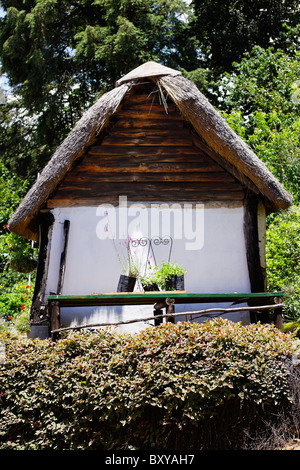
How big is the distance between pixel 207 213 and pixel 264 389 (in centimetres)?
335

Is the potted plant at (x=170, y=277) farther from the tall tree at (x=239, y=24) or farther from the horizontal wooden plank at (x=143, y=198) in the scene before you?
the tall tree at (x=239, y=24)

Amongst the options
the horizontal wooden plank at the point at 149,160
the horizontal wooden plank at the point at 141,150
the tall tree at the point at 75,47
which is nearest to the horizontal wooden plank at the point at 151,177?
the horizontal wooden plank at the point at 149,160

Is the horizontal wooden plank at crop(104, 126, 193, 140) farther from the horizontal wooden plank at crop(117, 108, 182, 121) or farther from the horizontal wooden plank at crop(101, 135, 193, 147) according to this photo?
the horizontal wooden plank at crop(117, 108, 182, 121)

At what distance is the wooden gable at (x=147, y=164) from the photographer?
795cm

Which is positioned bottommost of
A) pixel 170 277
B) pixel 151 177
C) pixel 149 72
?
pixel 170 277

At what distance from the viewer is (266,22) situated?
58.2ft

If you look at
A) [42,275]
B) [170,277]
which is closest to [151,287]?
[170,277]

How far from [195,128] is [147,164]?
877mm

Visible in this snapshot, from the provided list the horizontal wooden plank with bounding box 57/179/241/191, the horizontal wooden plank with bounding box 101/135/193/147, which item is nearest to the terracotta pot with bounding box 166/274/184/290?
the horizontal wooden plank with bounding box 57/179/241/191

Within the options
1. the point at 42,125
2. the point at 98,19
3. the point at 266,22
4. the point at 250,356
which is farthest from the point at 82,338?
the point at 266,22

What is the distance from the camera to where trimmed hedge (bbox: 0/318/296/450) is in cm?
499

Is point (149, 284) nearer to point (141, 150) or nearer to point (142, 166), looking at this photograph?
point (142, 166)

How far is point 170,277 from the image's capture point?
718 centimetres
